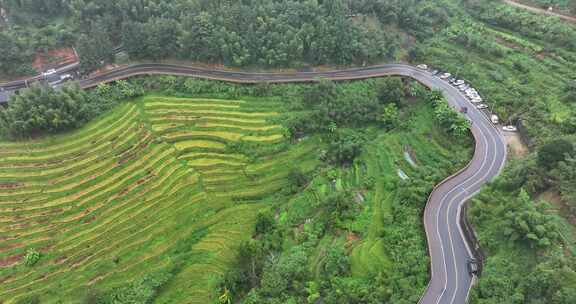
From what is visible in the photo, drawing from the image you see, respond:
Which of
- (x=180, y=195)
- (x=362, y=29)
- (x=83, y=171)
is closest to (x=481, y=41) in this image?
(x=362, y=29)

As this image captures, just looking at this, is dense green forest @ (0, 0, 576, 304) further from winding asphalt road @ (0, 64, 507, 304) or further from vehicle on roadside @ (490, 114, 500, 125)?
winding asphalt road @ (0, 64, 507, 304)

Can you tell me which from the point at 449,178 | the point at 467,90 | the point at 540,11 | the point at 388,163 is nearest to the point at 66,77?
the point at 388,163

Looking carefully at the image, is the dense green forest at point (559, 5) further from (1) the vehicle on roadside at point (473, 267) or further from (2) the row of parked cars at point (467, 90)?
(1) the vehicle on roadside at point (473, 267)

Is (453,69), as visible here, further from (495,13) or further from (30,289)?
(30,289)

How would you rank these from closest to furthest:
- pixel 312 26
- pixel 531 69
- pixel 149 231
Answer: pixel 149 231, pixel 531 69, pixel 312 26

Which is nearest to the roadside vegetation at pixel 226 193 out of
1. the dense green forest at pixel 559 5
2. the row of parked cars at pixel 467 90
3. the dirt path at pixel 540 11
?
the row of parked cars at pixel 467 90

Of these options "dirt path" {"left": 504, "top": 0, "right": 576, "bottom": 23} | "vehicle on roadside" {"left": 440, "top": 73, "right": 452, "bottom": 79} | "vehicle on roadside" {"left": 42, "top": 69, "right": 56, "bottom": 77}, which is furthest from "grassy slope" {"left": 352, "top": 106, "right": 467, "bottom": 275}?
"vehicle on roadside" {"left": 42, "top": 69, "right": 56, "bottom": 77}

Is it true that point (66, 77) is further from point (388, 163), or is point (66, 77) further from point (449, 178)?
point (449, 178)
